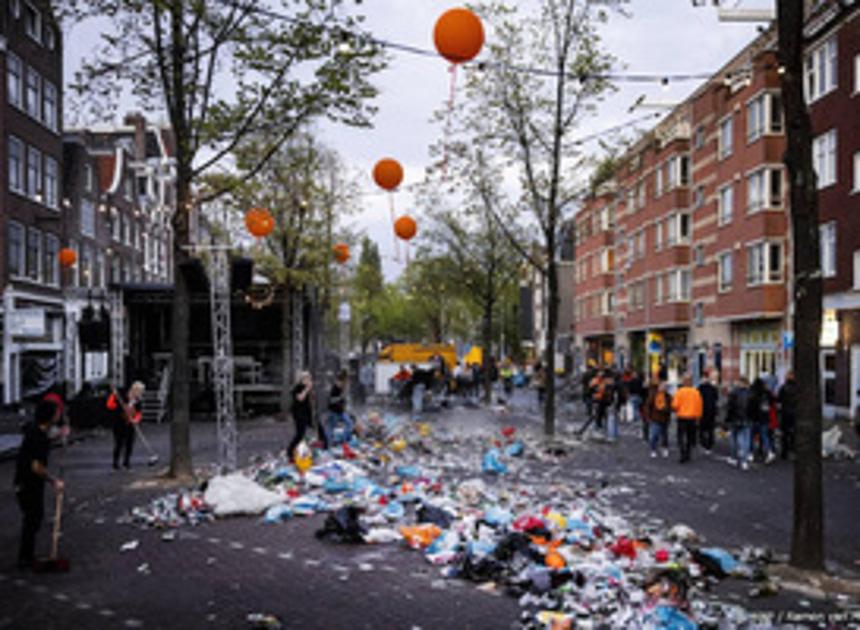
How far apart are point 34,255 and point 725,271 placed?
1195 inches

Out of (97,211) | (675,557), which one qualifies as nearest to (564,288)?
(97,211)

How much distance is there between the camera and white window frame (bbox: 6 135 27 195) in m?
31.7

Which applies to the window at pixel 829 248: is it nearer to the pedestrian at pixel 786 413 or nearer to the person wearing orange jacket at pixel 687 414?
the pedestrian at pixel 786 413

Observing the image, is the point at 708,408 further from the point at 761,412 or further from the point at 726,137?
the point at 726,137

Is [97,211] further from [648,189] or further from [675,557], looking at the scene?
[675,557]

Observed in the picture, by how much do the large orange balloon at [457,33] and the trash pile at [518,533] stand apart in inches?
203

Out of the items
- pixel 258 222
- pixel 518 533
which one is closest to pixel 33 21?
pixel 258 222

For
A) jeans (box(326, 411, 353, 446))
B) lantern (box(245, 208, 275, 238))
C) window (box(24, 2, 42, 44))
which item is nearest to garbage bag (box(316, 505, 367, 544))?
jeans (box(326, 411, 353, 446))

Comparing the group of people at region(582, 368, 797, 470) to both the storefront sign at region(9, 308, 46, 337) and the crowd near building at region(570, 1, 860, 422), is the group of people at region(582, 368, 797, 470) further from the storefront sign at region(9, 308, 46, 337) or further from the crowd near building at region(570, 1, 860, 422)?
the storefront sign at region(9, 308, 46, 337)

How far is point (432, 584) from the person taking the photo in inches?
300

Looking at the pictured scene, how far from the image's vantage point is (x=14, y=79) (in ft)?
105

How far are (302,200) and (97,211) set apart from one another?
23055 mm

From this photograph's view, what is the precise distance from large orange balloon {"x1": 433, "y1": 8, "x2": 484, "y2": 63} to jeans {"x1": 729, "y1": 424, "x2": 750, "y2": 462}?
430 inches

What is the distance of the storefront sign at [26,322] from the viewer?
28.0 metres
